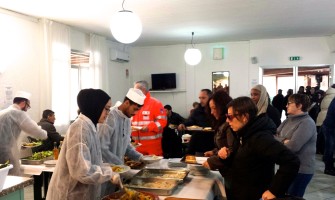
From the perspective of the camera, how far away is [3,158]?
115 inches

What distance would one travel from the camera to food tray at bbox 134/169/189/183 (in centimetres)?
216

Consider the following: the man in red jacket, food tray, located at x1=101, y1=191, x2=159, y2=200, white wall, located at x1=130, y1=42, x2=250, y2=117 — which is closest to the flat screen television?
white wall, located at x1=130, y1=42, x2=250, y2=117

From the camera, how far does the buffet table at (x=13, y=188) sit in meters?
1.77

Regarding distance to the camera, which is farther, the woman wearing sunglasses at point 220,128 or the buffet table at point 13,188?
the woman wearing sunglasses at point 220,128

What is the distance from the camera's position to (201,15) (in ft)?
16.3

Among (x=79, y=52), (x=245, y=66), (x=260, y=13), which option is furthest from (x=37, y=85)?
(x=245, y=66)

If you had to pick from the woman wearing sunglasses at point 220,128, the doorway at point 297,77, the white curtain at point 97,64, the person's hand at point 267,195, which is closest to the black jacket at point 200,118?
the woman wearing sunglasses at point 220,128

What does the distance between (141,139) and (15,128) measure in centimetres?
130

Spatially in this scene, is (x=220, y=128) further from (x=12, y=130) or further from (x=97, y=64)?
(x=97, y=64)

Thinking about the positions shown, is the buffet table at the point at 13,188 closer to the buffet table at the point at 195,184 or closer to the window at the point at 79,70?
the buffet table at the point at 195,184

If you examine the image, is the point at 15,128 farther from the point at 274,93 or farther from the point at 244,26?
the point at 274,93

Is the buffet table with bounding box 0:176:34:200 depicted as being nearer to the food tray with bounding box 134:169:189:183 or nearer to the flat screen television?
the food tray with bounding box 134:169:189:183

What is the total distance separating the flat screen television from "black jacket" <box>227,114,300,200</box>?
20.3 ft

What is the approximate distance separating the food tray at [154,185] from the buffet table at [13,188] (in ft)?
2.08
